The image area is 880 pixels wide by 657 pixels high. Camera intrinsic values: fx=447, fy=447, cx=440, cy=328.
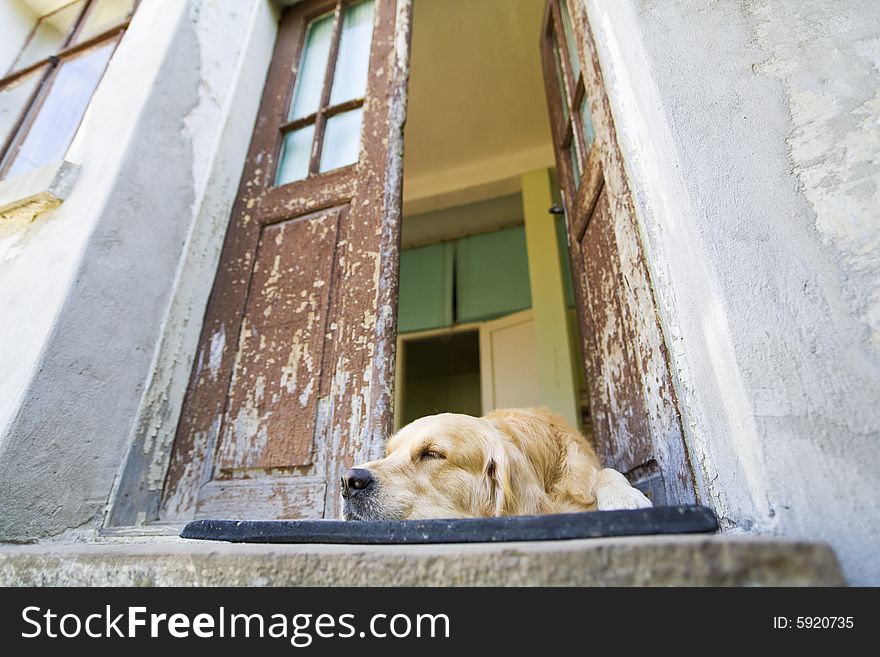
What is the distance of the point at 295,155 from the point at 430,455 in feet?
6.23

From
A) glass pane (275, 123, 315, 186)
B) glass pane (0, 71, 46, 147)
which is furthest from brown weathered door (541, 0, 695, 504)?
glass pane (0, 71, 46, 147)

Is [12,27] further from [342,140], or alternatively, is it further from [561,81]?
[561,81]

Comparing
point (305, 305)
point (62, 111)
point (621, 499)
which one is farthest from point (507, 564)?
point (62, 111)

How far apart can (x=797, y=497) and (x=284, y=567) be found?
2.71 feet

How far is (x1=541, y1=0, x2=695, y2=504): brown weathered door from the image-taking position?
4.32ft

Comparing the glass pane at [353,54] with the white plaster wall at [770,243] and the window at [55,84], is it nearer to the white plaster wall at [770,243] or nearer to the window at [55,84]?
the window at [55,84]

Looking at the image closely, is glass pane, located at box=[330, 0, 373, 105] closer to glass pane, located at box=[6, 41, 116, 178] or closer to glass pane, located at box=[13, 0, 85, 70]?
glass pane, located at box=[6, 41, 116, 178]

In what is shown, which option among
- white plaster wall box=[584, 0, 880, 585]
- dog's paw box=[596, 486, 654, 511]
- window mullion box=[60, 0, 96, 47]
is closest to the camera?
white plaster wall box=[584, 0, 880, 585]

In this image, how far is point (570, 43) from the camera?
2.44 m

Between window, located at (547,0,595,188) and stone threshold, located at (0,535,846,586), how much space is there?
1972 millimetres

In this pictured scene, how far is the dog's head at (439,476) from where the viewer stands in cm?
131

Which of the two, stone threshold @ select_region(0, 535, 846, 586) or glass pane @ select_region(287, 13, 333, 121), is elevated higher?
glass pane @ select_region(287, 13, 333, 121)

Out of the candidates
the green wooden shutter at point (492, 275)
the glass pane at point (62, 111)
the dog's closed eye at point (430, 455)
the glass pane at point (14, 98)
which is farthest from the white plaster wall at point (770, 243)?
the green wooden shutter at point (492, 275)
